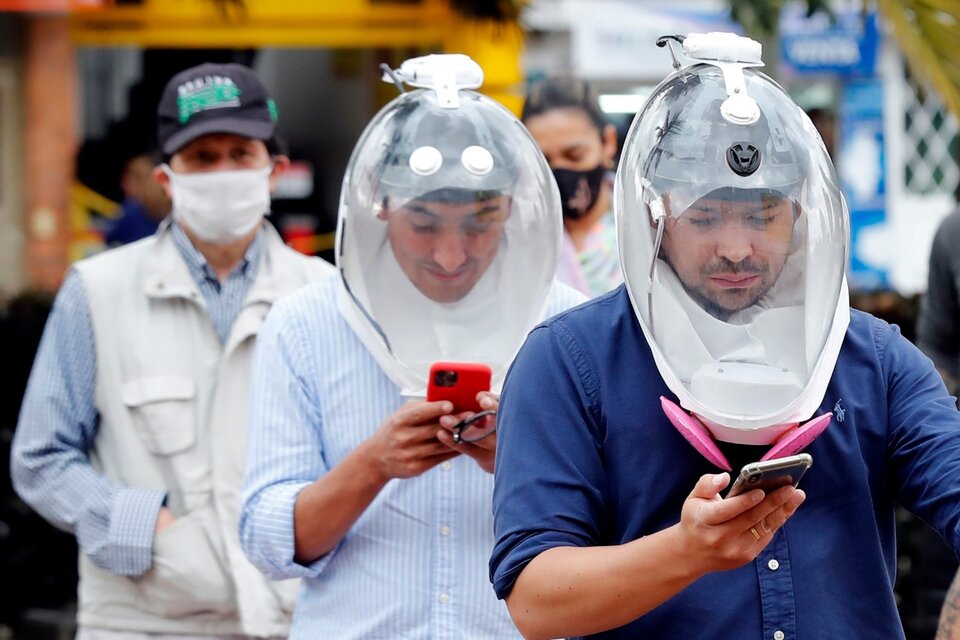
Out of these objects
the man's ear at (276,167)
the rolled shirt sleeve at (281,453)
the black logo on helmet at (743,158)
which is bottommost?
the rolled shirt sleeve at (281,453)

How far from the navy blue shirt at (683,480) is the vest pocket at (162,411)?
158 cm

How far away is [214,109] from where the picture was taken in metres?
3.75

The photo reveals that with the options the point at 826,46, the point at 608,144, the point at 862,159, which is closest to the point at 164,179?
the point at 608,144

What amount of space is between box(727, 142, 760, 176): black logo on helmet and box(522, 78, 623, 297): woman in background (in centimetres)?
202

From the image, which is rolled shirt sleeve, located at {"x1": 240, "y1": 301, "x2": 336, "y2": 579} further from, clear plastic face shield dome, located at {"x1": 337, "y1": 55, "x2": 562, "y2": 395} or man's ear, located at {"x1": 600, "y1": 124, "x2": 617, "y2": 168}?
man's ear, located at {"x1": 600, "y1": 124, "x2": 617, "y2": 168}

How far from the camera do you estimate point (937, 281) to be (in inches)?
194

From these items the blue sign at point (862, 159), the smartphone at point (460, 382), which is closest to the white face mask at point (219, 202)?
the smartphone at point (460, 382)

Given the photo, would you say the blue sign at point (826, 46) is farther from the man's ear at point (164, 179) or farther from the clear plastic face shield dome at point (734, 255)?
the clear plastic face shield dome at point (734, 255)

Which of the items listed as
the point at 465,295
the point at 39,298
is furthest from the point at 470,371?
the point at 39,298

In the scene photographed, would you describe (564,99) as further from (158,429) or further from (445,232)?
(445,232)

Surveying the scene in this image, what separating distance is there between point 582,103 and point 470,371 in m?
1.88

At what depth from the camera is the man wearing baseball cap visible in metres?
3.56

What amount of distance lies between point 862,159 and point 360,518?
41.1 ft

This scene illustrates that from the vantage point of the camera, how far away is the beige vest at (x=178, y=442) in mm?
3566
